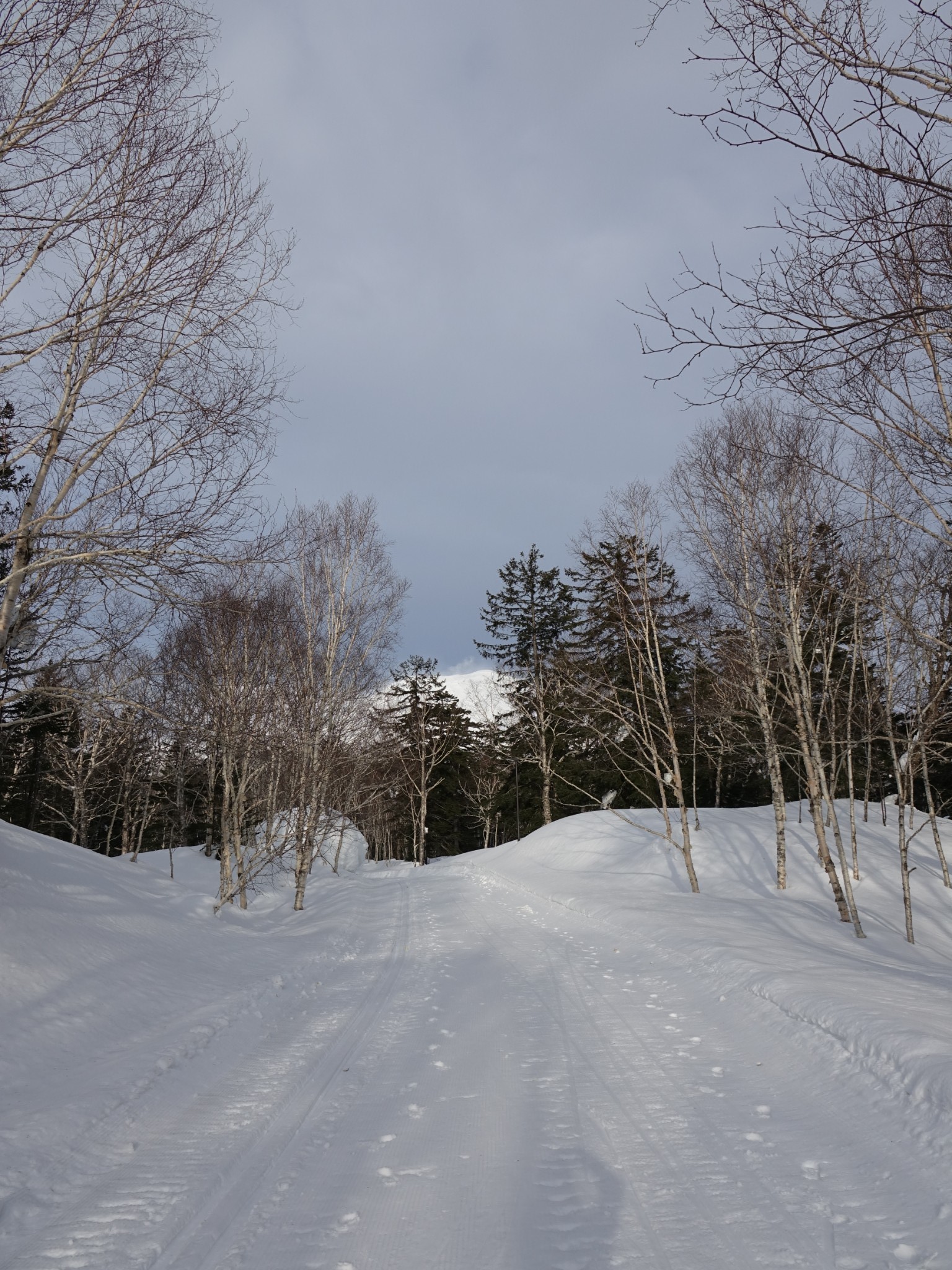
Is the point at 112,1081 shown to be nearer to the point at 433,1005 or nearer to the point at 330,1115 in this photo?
the point at 330,1115

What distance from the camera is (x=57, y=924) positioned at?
7156 mm

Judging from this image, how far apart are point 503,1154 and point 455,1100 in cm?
82

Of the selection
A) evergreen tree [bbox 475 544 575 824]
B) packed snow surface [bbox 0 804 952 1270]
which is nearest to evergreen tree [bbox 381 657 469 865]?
evergreen tree [bbox 475 544 575 824]

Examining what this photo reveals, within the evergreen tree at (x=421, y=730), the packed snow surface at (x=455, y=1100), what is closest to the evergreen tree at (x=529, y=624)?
the evergreen tree at (x=421, y=730)

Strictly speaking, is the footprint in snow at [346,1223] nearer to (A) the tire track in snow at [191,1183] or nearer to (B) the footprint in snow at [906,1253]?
(A) the tire track in snow at [191,1183]

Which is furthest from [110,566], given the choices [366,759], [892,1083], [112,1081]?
[366,759]

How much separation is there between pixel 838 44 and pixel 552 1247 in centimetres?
519

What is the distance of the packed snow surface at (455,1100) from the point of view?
2.81 m

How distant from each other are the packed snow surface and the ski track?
0.02m

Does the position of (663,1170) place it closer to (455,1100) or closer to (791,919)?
(455,1100)

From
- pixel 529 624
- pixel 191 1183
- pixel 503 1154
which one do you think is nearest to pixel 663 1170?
pixel 503 1154

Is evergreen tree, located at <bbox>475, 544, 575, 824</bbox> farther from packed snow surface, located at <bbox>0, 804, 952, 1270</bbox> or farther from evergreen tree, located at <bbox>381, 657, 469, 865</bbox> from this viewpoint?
packed snow surface, located at <bbox>0, 804, 952, 1270</bbox>

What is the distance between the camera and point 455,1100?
425 centimetres

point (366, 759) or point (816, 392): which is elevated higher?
point (816, 392)
